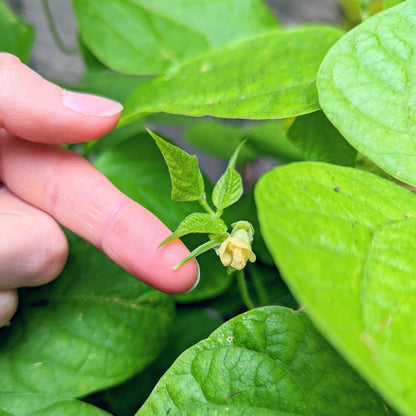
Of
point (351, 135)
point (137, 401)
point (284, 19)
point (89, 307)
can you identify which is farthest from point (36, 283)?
point (284, 19)

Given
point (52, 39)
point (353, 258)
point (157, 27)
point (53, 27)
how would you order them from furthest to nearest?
point (52, 39), point (53, 27), point (157, 27), point (353, 258)

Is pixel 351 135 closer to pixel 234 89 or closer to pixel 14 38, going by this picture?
pixel 234 89

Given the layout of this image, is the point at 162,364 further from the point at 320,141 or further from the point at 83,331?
the point at 320,141

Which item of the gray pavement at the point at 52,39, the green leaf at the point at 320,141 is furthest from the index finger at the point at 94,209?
the gray pavement at the point at 52,39

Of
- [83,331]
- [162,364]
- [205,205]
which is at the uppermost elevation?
[205,205]

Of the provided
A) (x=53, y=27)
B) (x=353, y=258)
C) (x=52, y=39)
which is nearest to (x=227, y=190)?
(x=353, y=258)

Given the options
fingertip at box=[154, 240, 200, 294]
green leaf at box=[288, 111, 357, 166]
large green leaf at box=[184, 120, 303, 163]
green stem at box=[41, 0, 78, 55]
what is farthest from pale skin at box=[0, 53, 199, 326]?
green stem at box=[41, 0, 78, 55]

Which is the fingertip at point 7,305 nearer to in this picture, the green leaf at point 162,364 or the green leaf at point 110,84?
the green leaf at point 162,364
